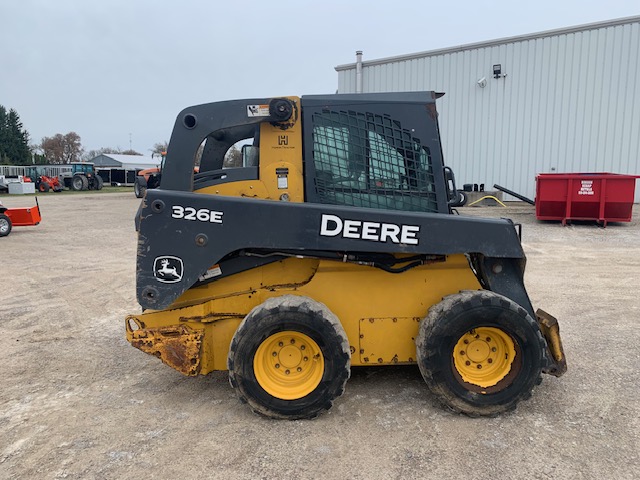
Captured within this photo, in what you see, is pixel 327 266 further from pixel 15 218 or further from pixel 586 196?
pixel 15 218

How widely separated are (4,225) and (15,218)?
1.18 ft

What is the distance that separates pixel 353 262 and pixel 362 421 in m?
1.10

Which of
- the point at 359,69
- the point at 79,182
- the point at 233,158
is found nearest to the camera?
the point at 233,158

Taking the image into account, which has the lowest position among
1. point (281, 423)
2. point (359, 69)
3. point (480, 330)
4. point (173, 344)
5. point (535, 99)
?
point (281, 423)

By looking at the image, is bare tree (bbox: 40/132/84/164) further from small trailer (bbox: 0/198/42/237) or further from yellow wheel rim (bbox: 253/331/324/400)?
yellow wheel rim (bbox: 253/331/324/400)

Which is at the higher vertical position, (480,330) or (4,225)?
(480,330)

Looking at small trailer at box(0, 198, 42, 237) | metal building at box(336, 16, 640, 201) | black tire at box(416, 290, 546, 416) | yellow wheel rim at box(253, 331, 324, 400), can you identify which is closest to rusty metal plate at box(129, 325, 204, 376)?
yellow wheel rim at box(253, 331, 324, 400)

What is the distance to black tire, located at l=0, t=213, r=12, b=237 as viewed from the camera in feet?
41.7

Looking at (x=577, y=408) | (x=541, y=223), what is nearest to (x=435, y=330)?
(x=577, y=408)

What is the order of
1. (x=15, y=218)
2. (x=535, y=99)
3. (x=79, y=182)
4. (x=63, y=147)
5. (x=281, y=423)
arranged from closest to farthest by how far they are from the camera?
(x=281, y=423)
(x=15, y=218)
(x=535, y=99)
(x=79, y=182)
(x=63, y=147)

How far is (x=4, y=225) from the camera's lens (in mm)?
12781

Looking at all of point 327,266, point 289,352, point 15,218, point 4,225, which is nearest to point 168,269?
point 289,352

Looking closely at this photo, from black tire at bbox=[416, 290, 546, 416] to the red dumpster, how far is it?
1131 centimetres

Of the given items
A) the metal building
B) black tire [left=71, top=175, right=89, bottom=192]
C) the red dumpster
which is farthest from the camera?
black tire [left=71, top=175, right=89, bottom=192]
